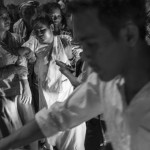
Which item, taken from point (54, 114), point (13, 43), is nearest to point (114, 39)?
point (54, 114)

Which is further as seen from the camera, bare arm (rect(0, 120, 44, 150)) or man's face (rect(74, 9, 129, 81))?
bare arm (rect(0, 120, 44, 150))

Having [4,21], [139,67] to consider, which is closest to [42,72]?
[4,21]

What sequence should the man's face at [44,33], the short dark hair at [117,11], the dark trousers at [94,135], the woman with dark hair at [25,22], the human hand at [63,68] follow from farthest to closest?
the woman with dark hair at [25,22] → the dark trousers at [94,135] → the man's face at [44,33] → the human hand at [63,68] → the short dark hair at [117,11]

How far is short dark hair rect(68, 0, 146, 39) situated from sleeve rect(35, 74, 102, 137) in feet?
0.85

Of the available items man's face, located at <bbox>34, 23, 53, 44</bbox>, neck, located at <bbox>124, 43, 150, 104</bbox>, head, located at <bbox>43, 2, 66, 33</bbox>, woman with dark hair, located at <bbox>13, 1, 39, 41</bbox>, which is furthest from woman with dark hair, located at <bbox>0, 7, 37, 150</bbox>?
neck, located at <bbox>124, 43, 150, 104</bbox>

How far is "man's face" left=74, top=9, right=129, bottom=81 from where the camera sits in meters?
1.11

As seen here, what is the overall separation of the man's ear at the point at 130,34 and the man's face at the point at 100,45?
0.5 inches

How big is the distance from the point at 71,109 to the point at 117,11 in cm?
38

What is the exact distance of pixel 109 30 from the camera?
1.11 meters

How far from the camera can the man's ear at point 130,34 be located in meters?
1.09

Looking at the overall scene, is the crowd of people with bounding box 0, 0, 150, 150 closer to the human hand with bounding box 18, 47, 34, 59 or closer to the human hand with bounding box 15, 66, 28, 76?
the human hand with bounding box 15, 66, 28, 76

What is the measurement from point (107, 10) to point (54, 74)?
109 inches

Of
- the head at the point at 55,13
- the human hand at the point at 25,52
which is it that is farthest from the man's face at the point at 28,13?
the human hand at the point at 25,52

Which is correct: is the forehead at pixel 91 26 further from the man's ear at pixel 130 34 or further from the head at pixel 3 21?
the head at pixel 3 21
